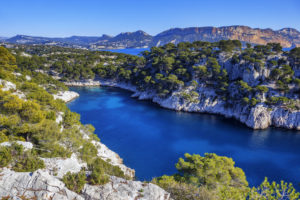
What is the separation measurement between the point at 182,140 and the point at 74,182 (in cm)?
2106

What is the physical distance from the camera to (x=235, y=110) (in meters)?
35.8

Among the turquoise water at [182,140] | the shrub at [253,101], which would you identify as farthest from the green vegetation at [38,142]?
the shrub at [253,101]

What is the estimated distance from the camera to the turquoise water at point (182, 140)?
20.7 metres

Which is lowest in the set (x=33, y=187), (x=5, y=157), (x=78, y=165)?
(x=78, y=165)

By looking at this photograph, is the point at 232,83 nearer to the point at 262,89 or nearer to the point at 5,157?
the point at 262,89

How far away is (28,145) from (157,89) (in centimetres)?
3694

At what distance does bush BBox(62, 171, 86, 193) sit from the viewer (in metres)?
7.92

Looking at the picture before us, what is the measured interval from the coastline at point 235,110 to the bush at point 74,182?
103 feet

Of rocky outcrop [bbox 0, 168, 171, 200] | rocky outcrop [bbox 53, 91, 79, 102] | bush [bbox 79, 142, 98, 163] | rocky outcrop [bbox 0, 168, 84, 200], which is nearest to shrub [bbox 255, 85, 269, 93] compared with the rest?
bush [bbox 79, 142, 98, 163]

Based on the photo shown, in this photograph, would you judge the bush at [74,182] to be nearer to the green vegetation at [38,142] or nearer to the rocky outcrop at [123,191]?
the green vegetation at [38,142]

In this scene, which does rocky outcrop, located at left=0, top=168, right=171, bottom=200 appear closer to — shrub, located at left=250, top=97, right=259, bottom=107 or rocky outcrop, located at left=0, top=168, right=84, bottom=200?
rocky outcrop, located at left=0, top=168, right=84, bottom=200

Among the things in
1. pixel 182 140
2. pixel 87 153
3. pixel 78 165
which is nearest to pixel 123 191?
pixel 78 165

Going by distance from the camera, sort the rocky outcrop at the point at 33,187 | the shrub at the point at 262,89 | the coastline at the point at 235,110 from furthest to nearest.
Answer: the shrub at the point at 262,89 < the coastline at the point at 235,110 < the rocky outcrop at the point at 33,187

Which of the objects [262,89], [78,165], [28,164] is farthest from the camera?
[262,89]
